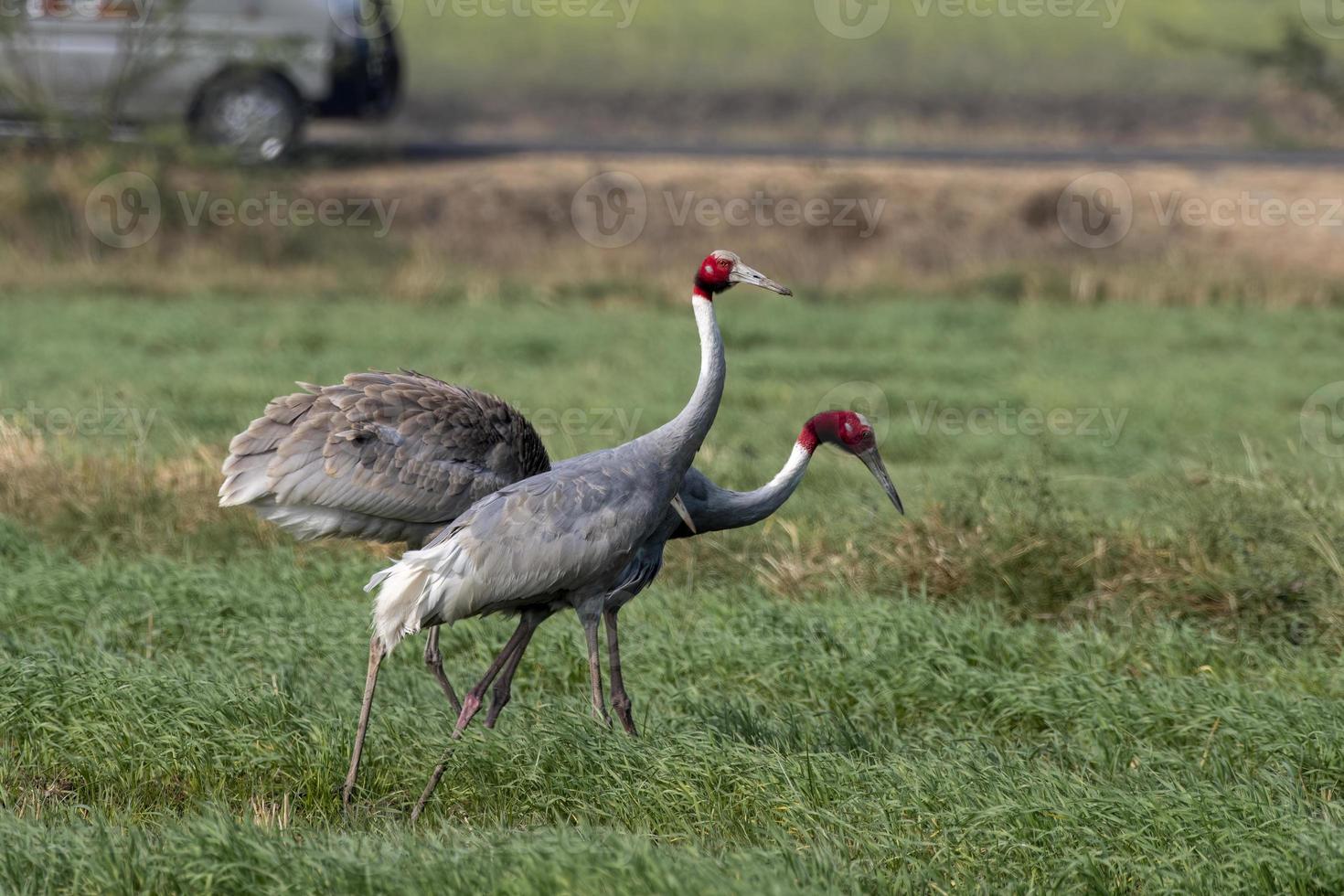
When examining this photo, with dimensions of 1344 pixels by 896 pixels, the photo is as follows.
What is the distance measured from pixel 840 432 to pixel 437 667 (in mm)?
1869

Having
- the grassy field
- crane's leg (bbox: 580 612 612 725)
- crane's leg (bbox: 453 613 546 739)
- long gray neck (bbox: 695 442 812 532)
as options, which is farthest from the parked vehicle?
crane's leg (bbox: 580 612 612 725)

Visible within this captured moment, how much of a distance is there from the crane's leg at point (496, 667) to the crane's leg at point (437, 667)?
0.48 m

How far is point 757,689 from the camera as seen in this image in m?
7.30

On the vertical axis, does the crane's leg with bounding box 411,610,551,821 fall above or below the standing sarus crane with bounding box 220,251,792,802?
below

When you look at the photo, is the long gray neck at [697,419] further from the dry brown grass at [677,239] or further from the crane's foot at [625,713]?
the dry brown grass at [677,239]

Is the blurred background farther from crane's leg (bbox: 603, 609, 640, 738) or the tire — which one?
crane's leg (bbox: 603, 609, 640, 738)

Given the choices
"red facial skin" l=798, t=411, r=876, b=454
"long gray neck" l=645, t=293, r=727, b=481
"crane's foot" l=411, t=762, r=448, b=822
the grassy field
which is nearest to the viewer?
the grassy field

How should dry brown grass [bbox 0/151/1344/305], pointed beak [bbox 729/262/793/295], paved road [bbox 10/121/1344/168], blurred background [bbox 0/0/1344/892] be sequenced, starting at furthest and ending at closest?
paved road [bbox 10/121/1344/168], dry brown grass [bbox 0/151/1344/305], pointed beak [bbox 729/262/793/295], blurred background [bbox 0/0/1344/892]

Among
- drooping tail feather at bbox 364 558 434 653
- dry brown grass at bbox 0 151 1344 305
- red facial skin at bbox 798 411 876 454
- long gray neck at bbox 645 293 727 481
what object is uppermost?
long gray neck at bbox 645 293 727 481

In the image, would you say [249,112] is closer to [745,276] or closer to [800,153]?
[800,153]

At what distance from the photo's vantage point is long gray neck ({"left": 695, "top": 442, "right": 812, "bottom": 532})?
22.1 ft

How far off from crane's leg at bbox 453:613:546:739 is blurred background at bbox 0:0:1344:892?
13 cm

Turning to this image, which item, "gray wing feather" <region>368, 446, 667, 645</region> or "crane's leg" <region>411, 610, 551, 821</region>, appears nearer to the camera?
"crane's leg" <region>411, 610, 551, 821</region>

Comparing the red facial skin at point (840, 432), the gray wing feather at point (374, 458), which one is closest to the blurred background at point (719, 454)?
the gray wing feather at point (374, 458)
